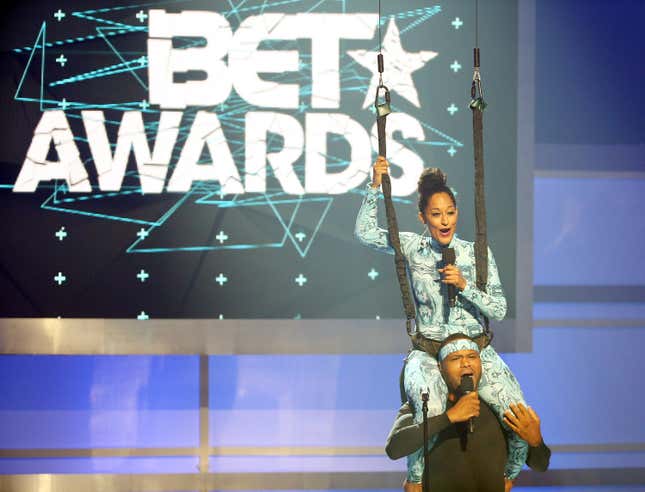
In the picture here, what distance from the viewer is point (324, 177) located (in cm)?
485

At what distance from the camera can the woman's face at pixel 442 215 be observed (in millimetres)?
3496

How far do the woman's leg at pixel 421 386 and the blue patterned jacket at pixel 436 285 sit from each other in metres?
0.13

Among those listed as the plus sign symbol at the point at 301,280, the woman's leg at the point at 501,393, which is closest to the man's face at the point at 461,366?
the woman's leg at the point at 501,393

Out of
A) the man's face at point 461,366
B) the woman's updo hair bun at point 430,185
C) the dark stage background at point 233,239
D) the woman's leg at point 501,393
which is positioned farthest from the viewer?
the dark stage background at point 233,239

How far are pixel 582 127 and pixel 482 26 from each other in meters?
0.98

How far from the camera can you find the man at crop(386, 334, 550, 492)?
10.8 feet

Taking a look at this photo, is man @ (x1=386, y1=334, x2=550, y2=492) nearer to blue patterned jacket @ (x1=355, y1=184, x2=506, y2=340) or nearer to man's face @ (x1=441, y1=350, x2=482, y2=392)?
man's face @ (x1=441, y1=350, x2=482, y2=392)

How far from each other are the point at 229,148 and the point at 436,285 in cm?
187

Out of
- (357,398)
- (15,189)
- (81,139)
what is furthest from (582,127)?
(15,189)

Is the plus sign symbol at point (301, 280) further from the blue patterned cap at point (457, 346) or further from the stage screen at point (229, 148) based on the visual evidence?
the blue patterned cap at point (457, 346)

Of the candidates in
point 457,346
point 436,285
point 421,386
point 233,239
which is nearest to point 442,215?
point 436,285

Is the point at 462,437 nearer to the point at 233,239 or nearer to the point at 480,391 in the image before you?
the point at 480,391

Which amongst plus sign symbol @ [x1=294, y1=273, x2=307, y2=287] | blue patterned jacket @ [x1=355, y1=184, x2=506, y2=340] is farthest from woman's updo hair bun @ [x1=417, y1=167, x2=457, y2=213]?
plus sign symbol @ [x1=294, y1=273, x2=307, y2=287]

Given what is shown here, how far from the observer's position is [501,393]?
3412 millimetres
